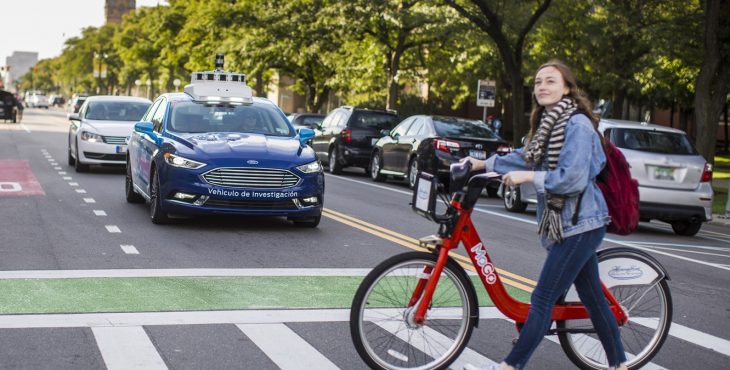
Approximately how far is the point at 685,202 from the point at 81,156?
1126 centimetres

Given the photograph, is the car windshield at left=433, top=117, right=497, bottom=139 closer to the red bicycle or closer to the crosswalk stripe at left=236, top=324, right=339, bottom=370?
the crosswalk stripe at left=236, top=324, right=339, bottom=370

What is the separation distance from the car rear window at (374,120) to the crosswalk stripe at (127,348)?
1948 cm

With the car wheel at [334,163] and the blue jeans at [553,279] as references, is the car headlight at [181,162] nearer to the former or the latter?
the blue jeans at [553,279]

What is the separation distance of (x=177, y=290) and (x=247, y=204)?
3.83 metres

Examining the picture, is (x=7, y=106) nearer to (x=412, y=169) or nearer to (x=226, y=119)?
(x=412, y=169)

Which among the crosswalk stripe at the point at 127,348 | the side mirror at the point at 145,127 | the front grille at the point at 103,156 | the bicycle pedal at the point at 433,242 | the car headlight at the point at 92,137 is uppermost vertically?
the side mirror at the point at 145,127

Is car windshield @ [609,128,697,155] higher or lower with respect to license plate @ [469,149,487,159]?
higher

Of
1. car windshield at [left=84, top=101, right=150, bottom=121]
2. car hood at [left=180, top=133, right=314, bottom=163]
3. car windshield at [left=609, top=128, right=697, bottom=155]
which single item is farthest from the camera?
car windshield at [left=84, top=101, right=150, bottom=121]

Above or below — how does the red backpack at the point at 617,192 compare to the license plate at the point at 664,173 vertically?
above

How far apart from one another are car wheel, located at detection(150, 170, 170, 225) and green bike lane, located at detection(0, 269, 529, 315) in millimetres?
3156

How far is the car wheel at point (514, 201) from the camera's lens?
17420 mm

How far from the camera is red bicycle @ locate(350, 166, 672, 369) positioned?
17.4 ft

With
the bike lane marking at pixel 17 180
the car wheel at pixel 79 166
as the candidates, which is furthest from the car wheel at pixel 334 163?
the bike lane marking at pixel 17 180

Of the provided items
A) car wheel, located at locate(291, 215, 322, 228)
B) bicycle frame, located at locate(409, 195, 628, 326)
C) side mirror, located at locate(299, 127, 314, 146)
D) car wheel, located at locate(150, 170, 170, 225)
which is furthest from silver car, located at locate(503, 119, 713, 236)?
bicycle frame, located at locate(409, 195, 628, 326)
